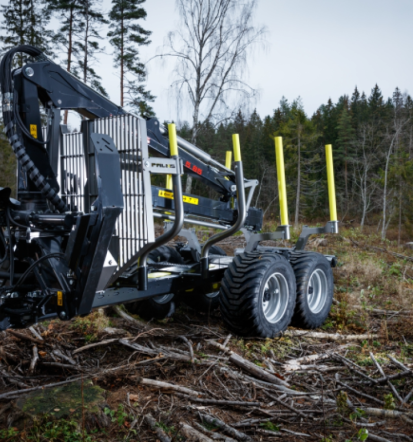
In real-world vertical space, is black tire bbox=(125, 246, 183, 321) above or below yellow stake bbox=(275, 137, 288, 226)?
below

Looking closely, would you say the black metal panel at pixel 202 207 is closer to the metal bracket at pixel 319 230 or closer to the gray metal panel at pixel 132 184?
the gray metal panel at pixel 132 184

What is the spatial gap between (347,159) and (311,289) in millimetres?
44454

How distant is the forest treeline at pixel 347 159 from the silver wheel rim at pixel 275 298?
84.6 ft

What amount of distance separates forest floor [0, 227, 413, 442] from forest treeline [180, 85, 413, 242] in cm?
2599

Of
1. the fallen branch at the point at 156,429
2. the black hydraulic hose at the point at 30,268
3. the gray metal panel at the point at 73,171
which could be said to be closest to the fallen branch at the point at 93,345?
the black hydraulic hose at the point at 30,268

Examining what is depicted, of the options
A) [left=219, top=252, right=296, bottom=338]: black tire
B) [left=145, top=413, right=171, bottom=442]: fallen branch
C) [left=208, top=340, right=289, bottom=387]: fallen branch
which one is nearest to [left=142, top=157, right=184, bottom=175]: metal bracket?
[left=219, top=252, right=296, bottom=338]: black tire

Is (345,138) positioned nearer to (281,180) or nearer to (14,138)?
(281,180)

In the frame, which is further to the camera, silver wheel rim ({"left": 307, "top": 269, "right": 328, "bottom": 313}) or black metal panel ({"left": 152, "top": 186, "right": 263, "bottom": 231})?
silver wheel rim ({"left": 307, "top": 269, "right": 328, "bottom": 313})

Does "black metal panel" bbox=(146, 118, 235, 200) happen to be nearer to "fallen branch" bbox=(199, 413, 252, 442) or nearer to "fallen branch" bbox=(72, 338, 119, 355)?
"fallen branch" bbox=(72, 338, 119, 355)

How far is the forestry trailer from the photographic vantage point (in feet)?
13.1

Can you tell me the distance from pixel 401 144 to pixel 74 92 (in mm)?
42346

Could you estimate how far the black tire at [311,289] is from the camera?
618 cm

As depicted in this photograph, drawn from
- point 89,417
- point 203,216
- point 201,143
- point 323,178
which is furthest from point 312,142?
point 89,417

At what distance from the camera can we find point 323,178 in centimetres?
4894
